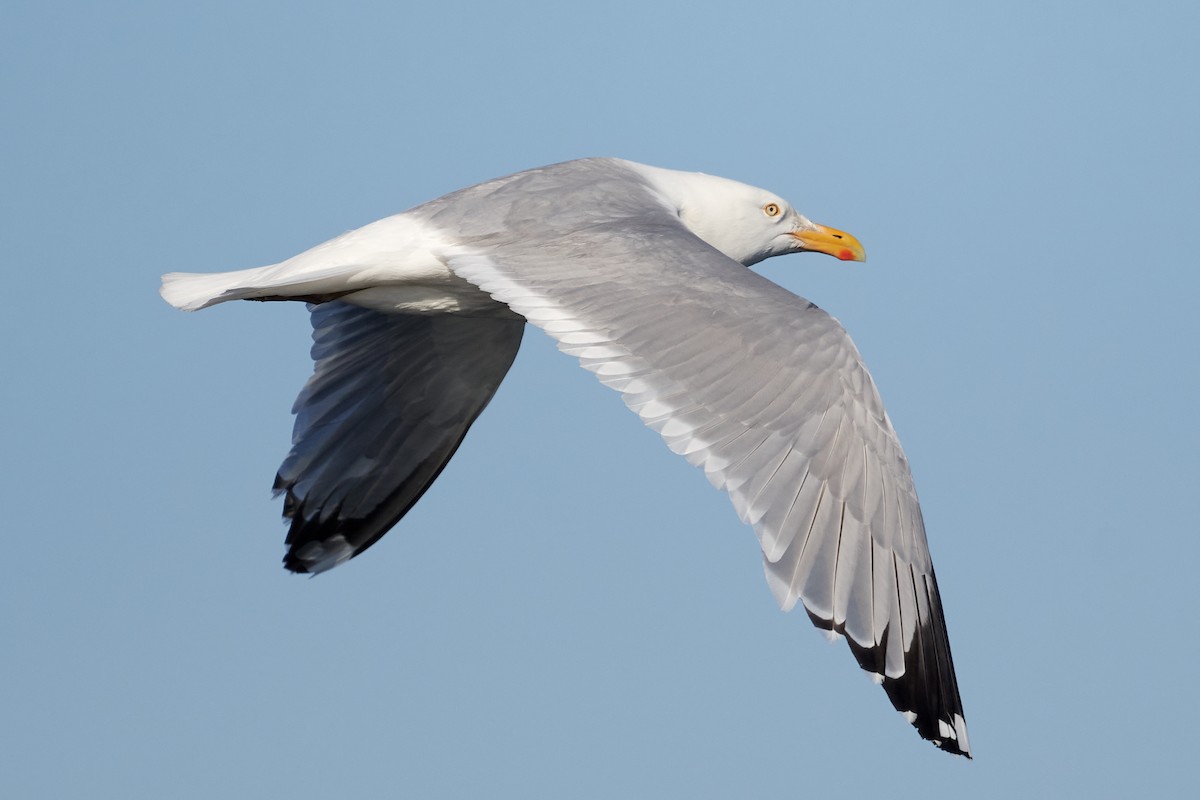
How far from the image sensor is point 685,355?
520cm

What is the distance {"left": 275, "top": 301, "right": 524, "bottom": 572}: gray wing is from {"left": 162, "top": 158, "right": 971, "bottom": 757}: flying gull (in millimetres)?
482

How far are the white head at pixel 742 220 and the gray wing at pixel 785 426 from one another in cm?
156

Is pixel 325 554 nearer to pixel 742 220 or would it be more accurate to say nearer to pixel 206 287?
pixel 206 287

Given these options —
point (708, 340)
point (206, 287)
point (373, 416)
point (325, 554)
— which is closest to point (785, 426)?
point (708, 340)

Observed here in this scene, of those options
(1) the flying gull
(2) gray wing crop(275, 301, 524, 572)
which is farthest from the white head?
(2) gray wing crop(275, 301, 524, 572)

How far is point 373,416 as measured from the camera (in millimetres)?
7820

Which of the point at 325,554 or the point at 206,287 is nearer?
the point at 206,287

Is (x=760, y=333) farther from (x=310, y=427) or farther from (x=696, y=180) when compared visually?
(x=310, y=427)

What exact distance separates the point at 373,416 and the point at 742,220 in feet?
6.75

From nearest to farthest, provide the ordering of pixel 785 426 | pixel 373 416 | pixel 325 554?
pixel 785 426
pixel 373 416
pixel 325 554

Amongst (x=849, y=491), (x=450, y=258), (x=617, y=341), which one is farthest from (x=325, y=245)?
(x=849, y=491)

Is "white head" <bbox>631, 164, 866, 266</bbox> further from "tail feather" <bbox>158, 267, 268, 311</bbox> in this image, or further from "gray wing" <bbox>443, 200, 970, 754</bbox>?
"tail feather" <bbox>158, 267, 268, 311</bbox>

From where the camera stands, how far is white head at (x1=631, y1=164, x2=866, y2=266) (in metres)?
7.14

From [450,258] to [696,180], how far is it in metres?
1.81
